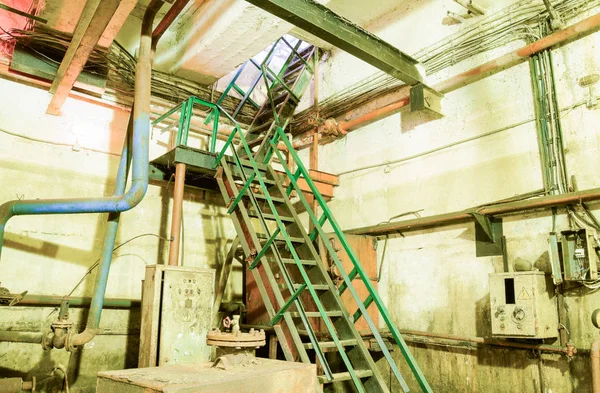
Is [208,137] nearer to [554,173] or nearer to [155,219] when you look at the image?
[155,219]

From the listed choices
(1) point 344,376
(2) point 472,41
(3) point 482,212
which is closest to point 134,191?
(1) point 344,376

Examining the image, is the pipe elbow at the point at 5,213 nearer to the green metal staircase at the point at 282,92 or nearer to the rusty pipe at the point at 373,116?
the green metal staircase at the point at 282,92

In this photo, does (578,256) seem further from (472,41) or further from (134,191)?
(134,191)

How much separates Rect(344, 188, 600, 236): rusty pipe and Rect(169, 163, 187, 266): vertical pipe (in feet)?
8.13

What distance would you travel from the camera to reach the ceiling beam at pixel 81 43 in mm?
4137

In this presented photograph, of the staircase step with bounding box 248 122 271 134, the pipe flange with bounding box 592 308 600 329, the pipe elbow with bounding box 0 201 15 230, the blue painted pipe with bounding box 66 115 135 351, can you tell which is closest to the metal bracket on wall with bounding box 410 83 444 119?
the staircase step with bounding box 248 122 271 134

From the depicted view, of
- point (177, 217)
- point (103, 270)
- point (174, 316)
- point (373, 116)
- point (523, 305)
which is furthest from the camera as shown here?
point (373, 116)

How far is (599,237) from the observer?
164 inches

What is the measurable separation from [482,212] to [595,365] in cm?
180

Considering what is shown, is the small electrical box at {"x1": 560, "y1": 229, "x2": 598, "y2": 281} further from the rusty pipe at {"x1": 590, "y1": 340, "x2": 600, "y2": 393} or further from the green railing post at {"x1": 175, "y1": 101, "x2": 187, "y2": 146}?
the green railing post at {"x1": 175, "y1": 101, "x2": 187, "y2": 146}

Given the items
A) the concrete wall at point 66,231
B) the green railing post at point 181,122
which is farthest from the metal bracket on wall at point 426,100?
the concrete wall at point 66,231

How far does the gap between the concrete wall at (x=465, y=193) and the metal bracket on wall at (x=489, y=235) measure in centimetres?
8

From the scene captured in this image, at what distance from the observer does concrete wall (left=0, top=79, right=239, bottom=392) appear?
5.39 meters

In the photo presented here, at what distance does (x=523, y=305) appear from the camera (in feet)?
14.0
